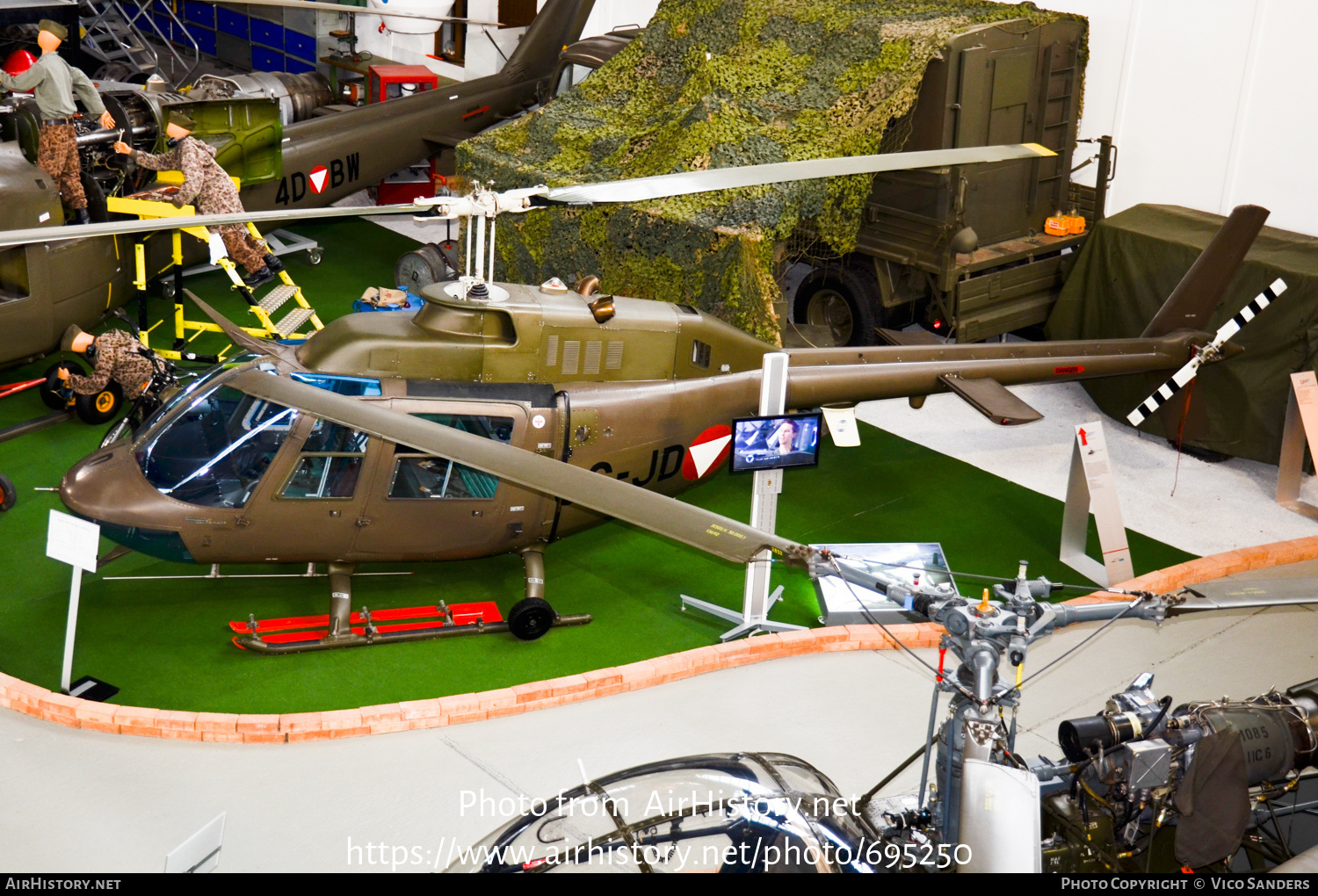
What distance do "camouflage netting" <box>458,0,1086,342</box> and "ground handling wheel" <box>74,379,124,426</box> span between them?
4308 millimetres

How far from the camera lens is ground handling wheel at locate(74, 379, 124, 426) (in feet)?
34.8

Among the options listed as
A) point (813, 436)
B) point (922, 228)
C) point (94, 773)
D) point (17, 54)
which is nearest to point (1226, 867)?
point (813, 436)

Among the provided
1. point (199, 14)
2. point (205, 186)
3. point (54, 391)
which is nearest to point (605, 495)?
point (54, 391)

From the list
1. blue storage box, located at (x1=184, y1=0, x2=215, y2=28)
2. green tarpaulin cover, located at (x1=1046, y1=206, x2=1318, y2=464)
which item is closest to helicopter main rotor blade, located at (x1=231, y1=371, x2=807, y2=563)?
green tarpaulin cover, located at (x1=1046, y1=206, x2=1318, y2=464)

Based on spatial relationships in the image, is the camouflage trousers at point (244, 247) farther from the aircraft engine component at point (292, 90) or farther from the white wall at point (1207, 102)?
the white wall at point (1207, 102)

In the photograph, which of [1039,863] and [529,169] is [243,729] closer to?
[1039,863]

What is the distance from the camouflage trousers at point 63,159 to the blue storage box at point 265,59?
485 inches

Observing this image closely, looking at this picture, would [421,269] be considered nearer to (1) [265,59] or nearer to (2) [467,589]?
(2) [467,589]

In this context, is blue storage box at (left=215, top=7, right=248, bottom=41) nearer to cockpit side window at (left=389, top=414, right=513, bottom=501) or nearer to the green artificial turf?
the green artificial turf

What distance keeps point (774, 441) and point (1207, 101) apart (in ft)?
23.8

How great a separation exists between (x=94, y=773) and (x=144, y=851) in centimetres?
74

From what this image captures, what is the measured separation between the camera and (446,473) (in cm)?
801

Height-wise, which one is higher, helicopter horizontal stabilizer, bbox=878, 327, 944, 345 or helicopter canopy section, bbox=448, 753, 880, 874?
helicopter horizontal stabilizer, bbox=878, 327, 944, 345

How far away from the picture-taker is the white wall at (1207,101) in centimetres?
1157
